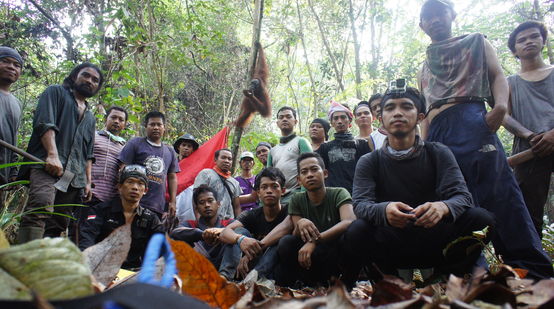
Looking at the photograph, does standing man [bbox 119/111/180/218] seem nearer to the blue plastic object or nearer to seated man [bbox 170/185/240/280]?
seated man [bbox 170/185/240/280]

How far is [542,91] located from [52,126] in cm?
416

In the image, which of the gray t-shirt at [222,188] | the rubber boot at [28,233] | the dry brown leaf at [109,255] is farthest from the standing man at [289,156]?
the dry brown leaf at [109,255]

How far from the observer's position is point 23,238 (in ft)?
9.44

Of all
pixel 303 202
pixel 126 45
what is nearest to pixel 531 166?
pixel 303 202

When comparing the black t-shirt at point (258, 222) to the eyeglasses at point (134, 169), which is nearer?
the black t-shirt at point (258, 222)

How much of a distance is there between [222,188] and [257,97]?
1.36m

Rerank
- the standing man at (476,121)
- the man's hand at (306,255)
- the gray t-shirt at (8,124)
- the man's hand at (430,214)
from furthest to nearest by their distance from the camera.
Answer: the gray t-shirt at (8,124)
the man's hand at (306,255)
the standing man at (476,121)
the man's hand at (430,214)

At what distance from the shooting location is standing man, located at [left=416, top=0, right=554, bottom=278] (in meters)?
2.17

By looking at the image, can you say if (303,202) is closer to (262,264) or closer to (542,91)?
(262,264)

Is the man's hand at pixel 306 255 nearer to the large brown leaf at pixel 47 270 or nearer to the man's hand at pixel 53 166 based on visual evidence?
the man's hand at pixel 53 166

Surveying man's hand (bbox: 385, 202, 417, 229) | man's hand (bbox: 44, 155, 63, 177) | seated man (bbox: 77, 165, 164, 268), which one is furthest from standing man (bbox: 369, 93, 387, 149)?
man's hand (bbox: 44, 155, 63, 177)

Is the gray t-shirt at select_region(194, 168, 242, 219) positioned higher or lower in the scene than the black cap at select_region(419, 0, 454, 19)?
lower

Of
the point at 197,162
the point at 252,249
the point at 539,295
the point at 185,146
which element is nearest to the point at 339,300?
the point at 539,295

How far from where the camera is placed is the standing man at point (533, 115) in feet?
8.79
